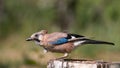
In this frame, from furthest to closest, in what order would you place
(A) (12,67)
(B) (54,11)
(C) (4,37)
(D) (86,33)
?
(C) (4,37) < (B) (54,11) < (D) (86,33) < (A) (12,67)

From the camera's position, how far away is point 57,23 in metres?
17.3

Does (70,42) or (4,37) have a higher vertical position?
(4,37)

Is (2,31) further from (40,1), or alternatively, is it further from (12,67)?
(12,67)

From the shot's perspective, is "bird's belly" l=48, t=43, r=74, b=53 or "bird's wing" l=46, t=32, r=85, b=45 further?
Answer: "bird's belly" l=48, t=43, r=74, b=53

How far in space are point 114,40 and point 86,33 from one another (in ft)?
5.15

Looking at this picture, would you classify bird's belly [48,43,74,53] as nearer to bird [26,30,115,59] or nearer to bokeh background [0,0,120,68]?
bird [26,30,115,59]

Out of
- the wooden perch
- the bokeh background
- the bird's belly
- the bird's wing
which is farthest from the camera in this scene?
the bokeh background

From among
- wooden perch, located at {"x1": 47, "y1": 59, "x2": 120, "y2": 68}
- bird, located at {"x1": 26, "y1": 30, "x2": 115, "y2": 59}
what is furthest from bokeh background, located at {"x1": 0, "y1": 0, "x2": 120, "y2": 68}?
wooden perch, located at {"x1": 47, "y1": 59, "x2": 120, "y2": 68}

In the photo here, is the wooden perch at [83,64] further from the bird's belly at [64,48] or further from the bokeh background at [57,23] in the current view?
the bokeh background at [57,23]

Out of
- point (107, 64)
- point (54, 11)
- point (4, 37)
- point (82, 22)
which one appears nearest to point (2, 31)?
point (4, 37)

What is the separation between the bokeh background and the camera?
13.7 meters

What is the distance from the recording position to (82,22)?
15188mm

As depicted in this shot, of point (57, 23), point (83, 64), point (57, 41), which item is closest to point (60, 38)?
point (57, 41)

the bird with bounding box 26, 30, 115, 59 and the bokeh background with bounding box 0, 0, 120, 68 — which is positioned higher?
the bokeh background with bounding box 0, 0, 120, 68
